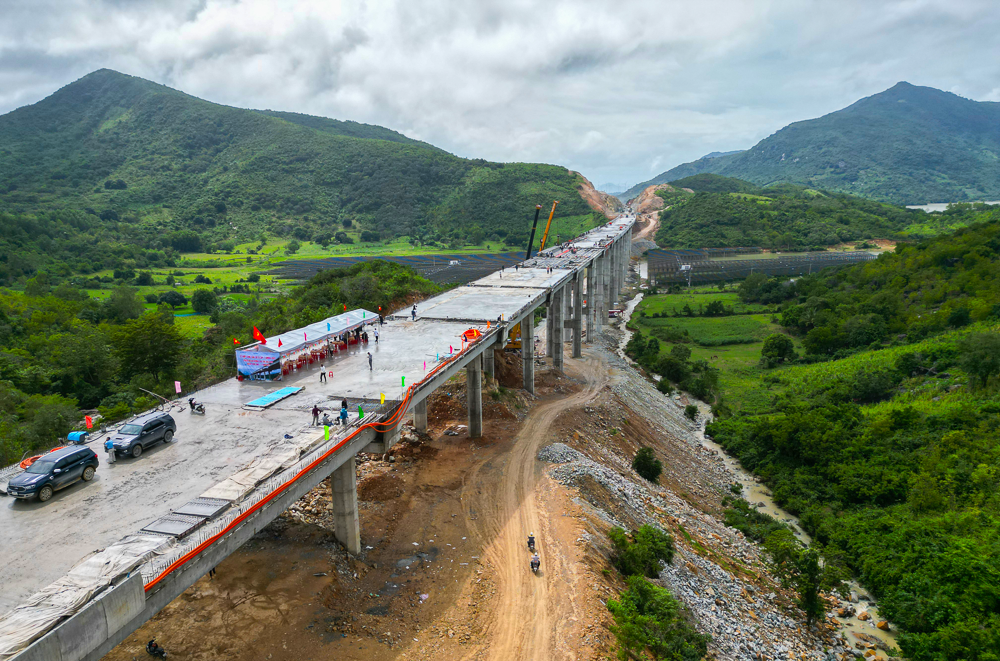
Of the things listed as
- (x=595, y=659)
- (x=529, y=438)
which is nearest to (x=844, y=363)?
(x=529, y=438)

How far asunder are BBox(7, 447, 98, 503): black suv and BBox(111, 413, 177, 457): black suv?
56.0 inches

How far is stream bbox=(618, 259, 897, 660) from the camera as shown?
103 feet

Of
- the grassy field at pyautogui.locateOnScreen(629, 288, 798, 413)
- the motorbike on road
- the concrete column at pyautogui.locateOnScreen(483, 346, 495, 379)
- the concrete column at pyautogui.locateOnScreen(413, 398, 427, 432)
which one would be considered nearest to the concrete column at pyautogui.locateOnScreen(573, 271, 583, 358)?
the grassy field at pyautogui.locateOnScreen(629, 288, 798, 413)

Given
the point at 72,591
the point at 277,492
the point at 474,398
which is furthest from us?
the point at 474,398

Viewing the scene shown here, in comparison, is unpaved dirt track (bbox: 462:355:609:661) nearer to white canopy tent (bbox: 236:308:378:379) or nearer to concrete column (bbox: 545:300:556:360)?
white canopy tent (bbox: 236:308:378:379)

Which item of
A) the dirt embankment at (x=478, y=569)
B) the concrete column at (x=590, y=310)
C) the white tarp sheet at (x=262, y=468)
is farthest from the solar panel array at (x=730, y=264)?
the white tarp sheet at (x=262, y=468)

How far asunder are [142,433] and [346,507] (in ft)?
29.7

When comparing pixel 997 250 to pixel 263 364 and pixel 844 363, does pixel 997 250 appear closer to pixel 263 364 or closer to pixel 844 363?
pixel 844 363

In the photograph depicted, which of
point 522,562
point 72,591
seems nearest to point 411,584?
point 522,562

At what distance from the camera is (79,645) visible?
13.5m

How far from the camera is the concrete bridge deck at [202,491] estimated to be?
47.2 ft

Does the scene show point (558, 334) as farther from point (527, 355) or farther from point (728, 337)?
point (728, 337)

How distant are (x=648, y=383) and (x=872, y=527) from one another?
33476 mm

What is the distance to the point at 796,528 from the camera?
43.1 m
